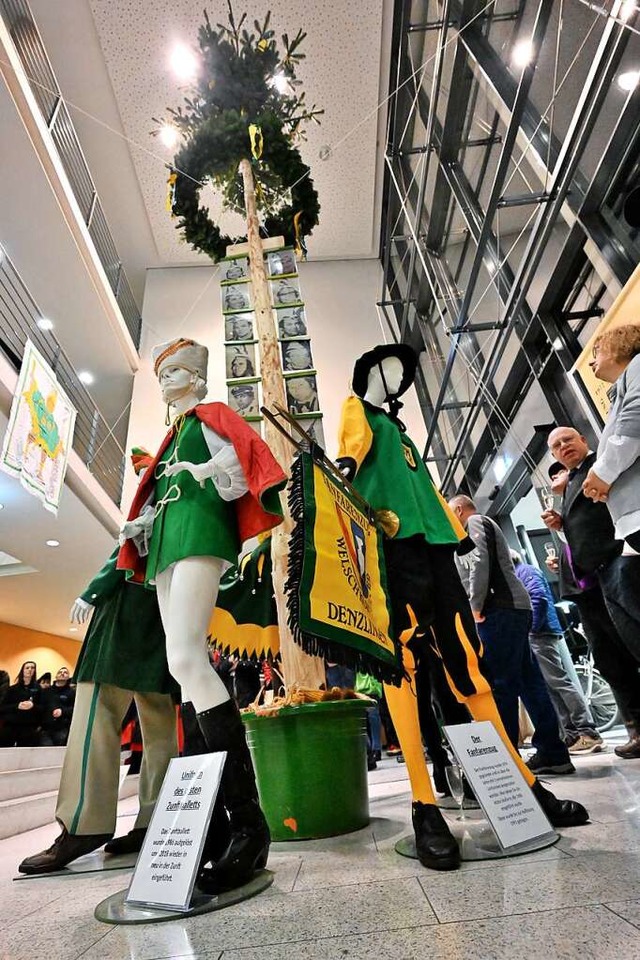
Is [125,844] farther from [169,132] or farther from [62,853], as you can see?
[169,132]

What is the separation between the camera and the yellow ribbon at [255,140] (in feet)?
11.7

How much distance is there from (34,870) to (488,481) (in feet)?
18.2

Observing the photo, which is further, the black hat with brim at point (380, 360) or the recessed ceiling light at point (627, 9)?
→ the recessed ceiling light at point (627, 9)

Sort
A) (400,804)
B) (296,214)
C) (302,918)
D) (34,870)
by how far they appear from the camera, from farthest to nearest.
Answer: (296,214) → (400,804) → (34,870) → (302,918)

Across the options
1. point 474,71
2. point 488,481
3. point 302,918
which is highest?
point 474,71

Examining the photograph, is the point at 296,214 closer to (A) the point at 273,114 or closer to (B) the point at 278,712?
(A) the point at 273,114

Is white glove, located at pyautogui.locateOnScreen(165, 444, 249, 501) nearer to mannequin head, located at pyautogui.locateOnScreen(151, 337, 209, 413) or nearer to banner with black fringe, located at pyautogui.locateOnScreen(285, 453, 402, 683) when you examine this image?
banner with black fringe, located at pyautogui.locateOnScreen(285, 453, 402, 683)

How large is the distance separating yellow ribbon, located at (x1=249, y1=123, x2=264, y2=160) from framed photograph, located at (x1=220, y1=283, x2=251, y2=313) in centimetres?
93

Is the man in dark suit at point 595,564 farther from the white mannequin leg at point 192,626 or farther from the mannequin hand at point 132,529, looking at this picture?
the mannequin hand at point 132,529

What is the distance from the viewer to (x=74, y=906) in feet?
3.82

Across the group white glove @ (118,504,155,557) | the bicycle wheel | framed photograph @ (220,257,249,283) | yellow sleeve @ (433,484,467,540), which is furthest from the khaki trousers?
the bicycle wheel

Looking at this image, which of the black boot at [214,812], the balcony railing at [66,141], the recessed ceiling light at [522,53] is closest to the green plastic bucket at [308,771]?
the black boot at [214,812]

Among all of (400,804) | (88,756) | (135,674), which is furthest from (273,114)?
(400,804)

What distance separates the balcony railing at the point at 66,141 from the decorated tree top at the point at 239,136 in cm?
285
